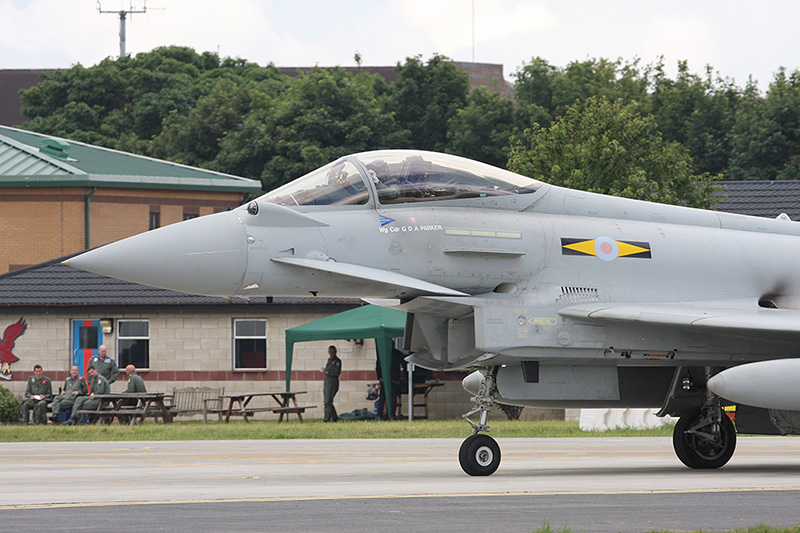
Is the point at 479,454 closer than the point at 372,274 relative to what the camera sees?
No

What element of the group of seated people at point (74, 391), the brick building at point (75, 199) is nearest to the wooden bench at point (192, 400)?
the group of seated people at point (74, 391)

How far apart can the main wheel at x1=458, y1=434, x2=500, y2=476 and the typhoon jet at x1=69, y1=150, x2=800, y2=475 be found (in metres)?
0.02

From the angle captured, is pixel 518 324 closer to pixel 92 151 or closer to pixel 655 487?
pixel 655 487

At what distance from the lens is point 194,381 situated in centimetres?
3412

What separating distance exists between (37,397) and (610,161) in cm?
1589

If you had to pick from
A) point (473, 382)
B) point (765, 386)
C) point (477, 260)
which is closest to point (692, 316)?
point (765, 386)

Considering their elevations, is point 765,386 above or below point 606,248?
below

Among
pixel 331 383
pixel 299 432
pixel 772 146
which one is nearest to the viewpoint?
pixel 299 432

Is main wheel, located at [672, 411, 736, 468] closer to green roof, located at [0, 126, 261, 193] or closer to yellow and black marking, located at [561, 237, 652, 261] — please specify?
yellow and black marking, located at [561, 237, 652, 261]

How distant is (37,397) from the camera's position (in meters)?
31.0

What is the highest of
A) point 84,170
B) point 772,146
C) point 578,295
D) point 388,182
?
point 772,146

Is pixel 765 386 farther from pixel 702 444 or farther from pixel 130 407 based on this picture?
pixel 130 407

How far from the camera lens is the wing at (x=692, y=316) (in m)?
13.3

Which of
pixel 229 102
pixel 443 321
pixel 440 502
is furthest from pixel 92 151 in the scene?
pixel 440 502
